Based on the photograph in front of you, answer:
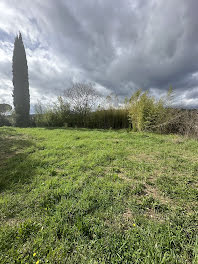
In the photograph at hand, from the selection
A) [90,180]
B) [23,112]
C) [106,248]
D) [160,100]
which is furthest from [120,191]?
[23,112]

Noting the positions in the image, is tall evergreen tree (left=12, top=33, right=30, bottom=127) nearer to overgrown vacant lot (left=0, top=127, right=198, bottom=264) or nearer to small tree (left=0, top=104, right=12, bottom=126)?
small tree (left=0, top=104, right=12, bottom=126)

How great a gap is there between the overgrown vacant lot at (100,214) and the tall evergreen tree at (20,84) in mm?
11098

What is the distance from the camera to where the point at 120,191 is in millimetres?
1347

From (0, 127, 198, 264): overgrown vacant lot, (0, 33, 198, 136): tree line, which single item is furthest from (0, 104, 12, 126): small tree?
(0, 127, 198, 264): overgrown vacant lot

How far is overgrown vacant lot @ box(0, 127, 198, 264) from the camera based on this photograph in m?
0.75

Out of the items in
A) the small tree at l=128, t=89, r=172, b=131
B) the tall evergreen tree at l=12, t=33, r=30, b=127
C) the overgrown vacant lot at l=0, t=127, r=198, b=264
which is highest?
the tall evergreen tree at l=12, t=33, r=30, b=127

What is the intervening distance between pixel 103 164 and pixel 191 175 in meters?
1.46

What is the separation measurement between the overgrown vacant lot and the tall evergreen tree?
1110 cm

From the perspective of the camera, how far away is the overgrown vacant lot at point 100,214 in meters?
0.75

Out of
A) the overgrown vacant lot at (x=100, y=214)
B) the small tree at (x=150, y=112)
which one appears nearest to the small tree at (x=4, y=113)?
the overgrown vacant lot at (x=100, y=214)

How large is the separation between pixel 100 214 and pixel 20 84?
1447 centimetres

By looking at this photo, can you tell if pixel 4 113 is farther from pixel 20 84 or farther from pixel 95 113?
pixel 95 113

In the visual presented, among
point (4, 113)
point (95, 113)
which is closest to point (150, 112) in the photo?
point (95, 113)

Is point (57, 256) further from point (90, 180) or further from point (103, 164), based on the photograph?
point (103, 164)
